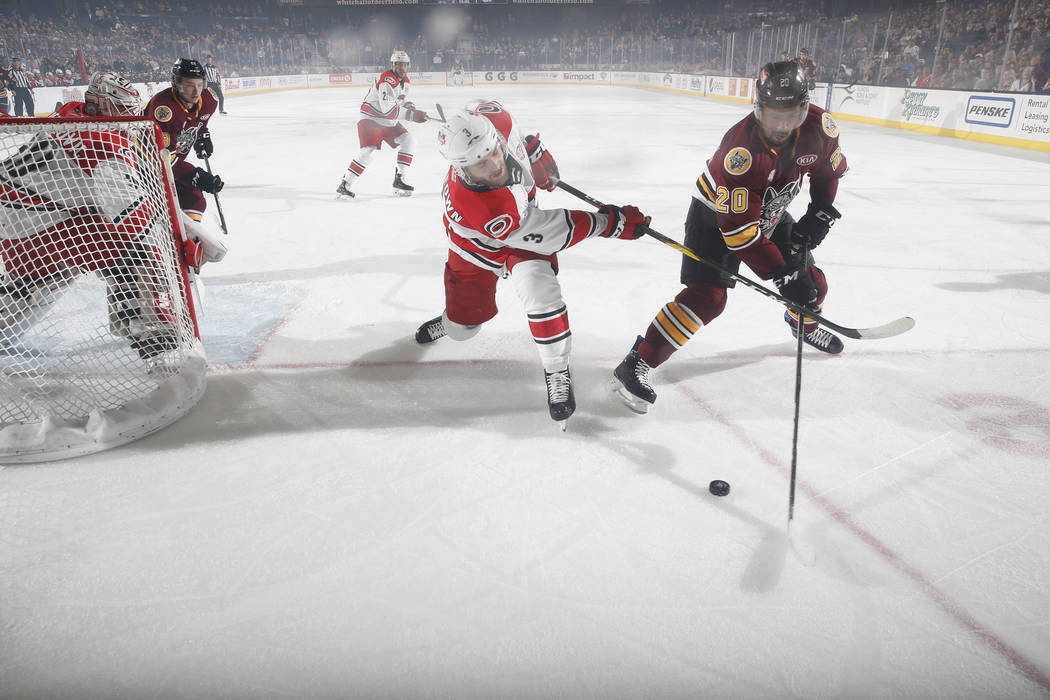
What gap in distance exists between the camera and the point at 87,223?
2.30 metres

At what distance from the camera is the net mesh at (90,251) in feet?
7.08

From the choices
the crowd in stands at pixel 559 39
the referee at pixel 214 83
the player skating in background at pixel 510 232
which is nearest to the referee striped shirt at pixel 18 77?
the crowd in stands at pixel 559 39

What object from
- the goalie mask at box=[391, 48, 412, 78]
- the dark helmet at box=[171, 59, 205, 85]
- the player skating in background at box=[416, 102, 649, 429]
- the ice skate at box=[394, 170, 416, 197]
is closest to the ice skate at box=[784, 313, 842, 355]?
the player skating in background at box=[416, 102, 649, 429]

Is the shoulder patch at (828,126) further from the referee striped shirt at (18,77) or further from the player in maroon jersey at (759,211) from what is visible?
the referee striped shirt at (18,77)

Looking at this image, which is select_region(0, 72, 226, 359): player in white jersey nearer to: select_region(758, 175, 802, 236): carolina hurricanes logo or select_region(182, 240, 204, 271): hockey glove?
→ select_region(182, 240, 204, 271): hockey glove

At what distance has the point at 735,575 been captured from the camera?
1.57 metres

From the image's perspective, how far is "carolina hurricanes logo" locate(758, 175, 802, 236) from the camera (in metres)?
2.23

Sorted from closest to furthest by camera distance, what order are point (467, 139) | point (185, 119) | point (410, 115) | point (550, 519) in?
1. point (550, 519)
2. point (467, 139)
3. point (185, 119)
4. point (410, 115)

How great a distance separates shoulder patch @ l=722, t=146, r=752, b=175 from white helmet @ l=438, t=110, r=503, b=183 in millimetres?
726

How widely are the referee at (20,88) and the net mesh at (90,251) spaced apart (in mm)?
11247

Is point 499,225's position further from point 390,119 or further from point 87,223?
point 390,119

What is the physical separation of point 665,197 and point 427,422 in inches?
159

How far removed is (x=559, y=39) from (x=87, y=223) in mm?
29737

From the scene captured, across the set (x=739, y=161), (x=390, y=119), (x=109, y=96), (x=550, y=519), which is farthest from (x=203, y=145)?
(x=550, y=519)
